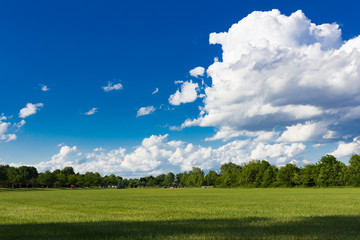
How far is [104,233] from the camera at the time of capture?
1340cm

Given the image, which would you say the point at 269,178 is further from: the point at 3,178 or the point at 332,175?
the point at 3,178

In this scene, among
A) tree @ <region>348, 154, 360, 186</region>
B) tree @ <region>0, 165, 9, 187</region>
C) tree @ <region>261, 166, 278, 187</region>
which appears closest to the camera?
tree @ <region>348, 154, 360, 186</region>

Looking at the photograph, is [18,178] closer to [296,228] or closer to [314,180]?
[314,180]

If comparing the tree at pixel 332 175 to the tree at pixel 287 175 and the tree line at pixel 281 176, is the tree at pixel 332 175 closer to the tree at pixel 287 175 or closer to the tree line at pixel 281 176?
the tree line at pixel 281 176

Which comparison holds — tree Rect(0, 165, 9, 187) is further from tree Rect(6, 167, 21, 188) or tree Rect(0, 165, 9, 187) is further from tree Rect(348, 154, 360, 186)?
tree Rect(348, 154, 360, 186)

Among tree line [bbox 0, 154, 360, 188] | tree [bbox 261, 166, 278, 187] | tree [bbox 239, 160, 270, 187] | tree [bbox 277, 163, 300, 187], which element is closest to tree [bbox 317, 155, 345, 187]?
tree line [bbox 0, 154, 360, 188]

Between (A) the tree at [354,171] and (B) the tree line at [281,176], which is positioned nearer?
(A) the tree at [354,171]

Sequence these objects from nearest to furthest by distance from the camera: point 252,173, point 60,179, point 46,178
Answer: point 252,173, point 46,178, point 60,179

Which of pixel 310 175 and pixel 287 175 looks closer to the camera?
pixel 310 175

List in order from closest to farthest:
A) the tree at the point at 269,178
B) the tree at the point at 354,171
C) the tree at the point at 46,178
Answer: the tree at the point at 354,171 → the tree at the point at 269,178 → the tree at the point at 46,178

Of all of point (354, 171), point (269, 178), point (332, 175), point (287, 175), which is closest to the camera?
point (354, 171)

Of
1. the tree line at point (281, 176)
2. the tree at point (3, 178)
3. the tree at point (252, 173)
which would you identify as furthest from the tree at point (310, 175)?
the tree at point (3, 178)

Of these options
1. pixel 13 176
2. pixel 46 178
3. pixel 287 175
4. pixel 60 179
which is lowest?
pixel 60 179

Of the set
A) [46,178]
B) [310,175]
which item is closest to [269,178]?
[310,175]
